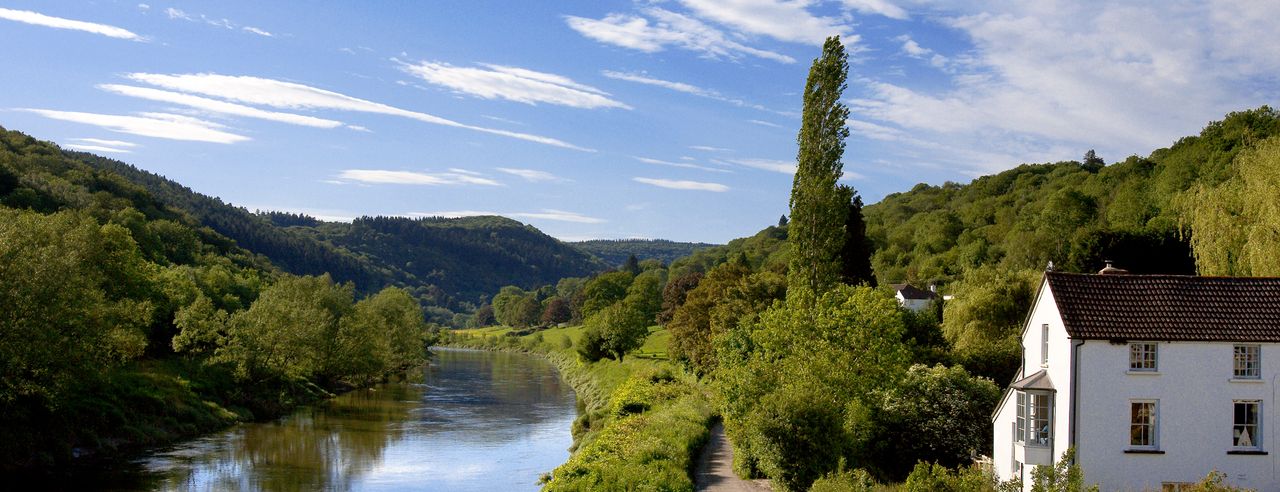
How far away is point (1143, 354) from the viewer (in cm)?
2455

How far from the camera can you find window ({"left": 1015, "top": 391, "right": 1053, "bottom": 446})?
1000 inches

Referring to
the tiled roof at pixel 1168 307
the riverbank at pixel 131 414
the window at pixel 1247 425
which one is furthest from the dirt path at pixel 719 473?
the riverbank at pixel 131 414

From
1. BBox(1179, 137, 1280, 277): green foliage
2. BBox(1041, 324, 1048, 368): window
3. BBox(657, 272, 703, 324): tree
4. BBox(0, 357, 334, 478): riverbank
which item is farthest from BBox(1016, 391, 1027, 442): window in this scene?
BBox(657, 272, 703, 324): tree

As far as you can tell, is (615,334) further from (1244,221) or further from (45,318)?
(1244,221)

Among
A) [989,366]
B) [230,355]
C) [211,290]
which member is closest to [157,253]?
[211,290]

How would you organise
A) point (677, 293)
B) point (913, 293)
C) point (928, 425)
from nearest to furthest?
point (928, 425) → point (913, 293) → point (677, 293)

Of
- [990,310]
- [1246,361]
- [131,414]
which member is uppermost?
[990,310]

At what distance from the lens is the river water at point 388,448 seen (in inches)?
1435

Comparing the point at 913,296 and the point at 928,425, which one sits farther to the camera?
the point at 913,296

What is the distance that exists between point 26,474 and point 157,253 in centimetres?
5797

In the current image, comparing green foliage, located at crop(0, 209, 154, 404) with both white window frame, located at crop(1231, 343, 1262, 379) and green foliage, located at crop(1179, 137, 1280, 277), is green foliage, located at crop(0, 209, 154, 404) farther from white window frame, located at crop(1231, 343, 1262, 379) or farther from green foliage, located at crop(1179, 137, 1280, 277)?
green foliage, located at crop(1179, 137, 1280, 277)

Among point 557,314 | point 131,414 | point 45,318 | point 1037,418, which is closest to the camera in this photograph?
point 1037,418

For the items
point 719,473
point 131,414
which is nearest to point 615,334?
point 131,414

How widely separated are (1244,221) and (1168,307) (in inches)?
604
